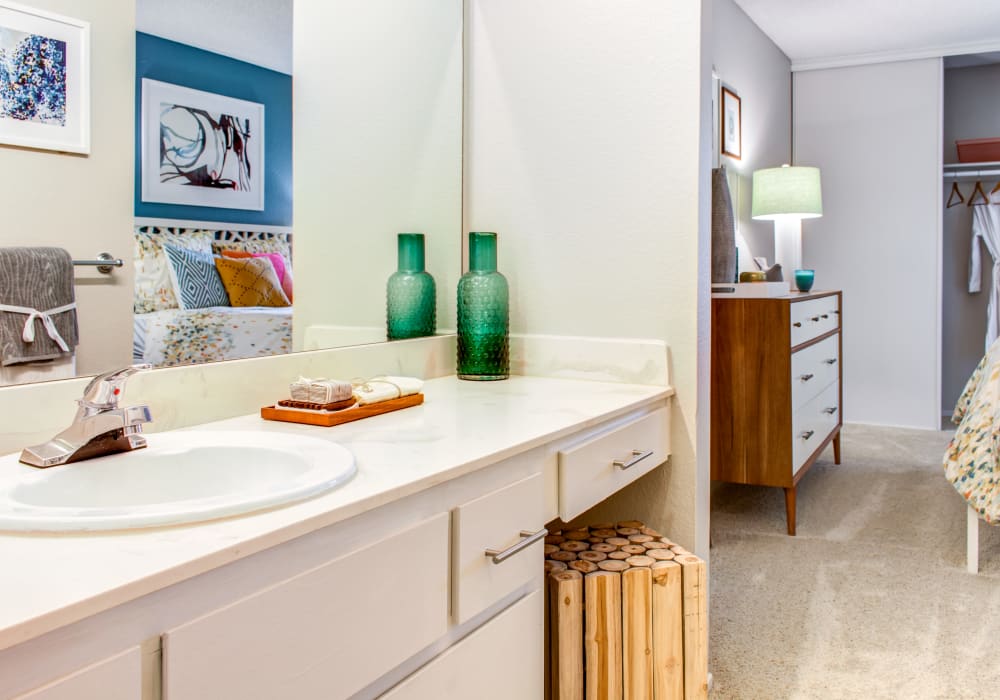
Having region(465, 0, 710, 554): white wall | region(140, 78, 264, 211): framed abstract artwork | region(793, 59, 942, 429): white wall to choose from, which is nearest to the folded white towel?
region(140, 78, 264, 211): framed abstract artwork

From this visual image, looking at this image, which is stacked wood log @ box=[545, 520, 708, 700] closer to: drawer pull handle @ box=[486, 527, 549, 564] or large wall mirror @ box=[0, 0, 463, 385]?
drawer pull handle @ box=[486, 527, 549, 564]

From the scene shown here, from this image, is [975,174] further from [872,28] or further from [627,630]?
[627,630]

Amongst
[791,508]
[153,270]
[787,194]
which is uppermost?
[787,194]

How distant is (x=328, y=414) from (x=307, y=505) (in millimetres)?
504

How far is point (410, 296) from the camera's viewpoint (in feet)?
6.24

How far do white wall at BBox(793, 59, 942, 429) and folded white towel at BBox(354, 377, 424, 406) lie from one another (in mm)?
4211

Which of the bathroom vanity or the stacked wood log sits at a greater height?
the bathroom vanity

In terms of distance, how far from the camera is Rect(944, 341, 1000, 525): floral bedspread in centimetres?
248

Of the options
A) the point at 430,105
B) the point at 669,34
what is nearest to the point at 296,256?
the point at 430,105

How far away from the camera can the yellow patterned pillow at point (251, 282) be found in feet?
4.66

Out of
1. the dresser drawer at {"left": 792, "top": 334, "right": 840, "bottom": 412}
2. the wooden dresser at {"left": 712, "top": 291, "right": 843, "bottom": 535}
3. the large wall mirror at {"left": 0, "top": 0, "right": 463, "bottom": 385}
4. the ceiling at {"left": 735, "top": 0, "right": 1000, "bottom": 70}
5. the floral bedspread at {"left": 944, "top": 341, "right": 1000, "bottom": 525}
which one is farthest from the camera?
the ceiling at {"left": 735, "top": 0, "right": 1000, "bottom": 70}

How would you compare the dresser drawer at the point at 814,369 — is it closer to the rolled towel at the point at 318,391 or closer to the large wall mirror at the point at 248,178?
the large wall mirror at the point at 248,178

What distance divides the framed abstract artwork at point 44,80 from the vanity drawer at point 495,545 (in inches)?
30.5

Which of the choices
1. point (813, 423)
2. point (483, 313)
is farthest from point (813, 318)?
point (483, 313)
